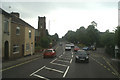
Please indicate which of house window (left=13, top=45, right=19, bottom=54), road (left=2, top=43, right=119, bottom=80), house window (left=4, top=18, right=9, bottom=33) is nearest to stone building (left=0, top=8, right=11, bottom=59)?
house window (left=4, top=18, right=9, bottom=33)

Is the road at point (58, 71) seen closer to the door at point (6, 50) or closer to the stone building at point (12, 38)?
the door at point (6, 50)

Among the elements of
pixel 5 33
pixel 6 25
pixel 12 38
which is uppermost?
pixel 6 25

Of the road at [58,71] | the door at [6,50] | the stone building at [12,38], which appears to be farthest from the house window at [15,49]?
the road at [58,71]

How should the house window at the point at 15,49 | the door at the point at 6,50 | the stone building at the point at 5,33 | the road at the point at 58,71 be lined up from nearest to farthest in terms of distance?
1. the road at the point at 58,71
2. the stone building at the point at 5,33
3. the door at the point at 6,50
4. the house window at the point at 15,49

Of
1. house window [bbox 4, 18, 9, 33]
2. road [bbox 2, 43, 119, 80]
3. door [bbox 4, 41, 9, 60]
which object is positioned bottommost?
road [bbox 2, 43, 119, 80]

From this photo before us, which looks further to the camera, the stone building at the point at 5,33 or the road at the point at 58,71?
the stone building at the point at 5,33

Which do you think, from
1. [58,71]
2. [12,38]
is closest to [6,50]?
[12,38]

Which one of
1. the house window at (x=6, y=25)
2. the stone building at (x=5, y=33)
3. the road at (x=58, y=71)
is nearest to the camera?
the road at (x=58, y=71)

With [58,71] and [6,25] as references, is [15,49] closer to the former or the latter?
[6,25]

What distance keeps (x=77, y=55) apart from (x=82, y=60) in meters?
1.16

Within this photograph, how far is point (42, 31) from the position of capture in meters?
74.5

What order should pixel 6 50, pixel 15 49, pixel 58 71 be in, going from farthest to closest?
pixel 15 49, pixel 6 50, pixel 58 71

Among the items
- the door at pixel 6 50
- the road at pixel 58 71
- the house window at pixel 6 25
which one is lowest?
the road at pixel 58 71

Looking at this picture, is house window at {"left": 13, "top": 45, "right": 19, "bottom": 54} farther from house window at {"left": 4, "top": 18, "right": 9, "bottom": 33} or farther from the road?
the road
